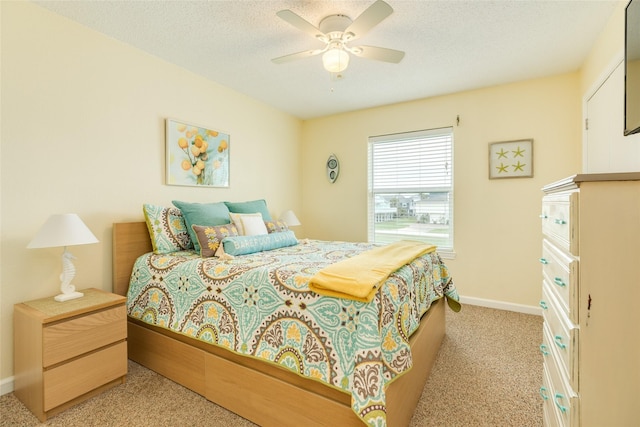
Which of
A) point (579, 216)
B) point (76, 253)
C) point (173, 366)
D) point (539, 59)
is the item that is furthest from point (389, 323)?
point (539, 59)

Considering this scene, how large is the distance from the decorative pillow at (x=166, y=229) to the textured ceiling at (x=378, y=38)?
138 cm

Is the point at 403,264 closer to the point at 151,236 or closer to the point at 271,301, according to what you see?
the point at 271,301


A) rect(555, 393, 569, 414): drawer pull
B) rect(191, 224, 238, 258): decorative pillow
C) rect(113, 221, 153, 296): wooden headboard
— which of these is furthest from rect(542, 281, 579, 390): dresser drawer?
rect(113, 221, 153, 296): wooden headboard

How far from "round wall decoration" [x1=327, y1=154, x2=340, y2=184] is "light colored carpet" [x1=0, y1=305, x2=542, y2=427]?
8.60ft

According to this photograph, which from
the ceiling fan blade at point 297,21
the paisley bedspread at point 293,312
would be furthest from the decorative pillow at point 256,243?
the ceiling fan blade at point 297,21

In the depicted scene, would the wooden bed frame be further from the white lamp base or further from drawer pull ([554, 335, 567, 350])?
drawer pull ([554, 335, 567, 350])

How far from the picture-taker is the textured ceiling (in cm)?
200

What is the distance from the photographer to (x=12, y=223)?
6.22ft

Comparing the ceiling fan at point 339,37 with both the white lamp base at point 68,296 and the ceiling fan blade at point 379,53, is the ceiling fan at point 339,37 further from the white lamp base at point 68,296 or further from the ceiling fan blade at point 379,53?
the white lamp base at point 68,296

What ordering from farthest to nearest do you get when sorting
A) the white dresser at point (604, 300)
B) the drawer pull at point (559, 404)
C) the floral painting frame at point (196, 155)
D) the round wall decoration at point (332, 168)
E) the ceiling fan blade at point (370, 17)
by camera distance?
the round wall decoration at point (332, 168)
the floral painting frame at point (196, 155)
the ceiling fan blade at point (370, 17)
the drawer pull at point (559, 404)
the white dresser at point (604, 300)

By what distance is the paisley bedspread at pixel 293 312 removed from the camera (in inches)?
50.6

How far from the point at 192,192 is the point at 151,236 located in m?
0.75

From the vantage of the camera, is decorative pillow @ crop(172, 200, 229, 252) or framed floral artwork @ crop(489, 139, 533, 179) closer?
decorative pillow @ crop(172, 200, 229, 252)

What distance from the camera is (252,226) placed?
2682mm
